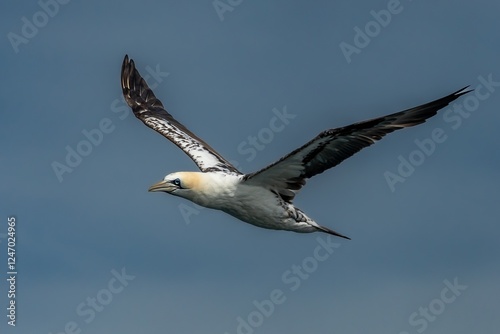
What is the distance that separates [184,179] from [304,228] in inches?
164

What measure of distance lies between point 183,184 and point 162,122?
31.4ft

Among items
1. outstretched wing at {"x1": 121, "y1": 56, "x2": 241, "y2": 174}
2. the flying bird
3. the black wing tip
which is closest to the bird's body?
the flying bird

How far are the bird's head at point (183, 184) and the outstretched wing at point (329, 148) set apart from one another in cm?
162

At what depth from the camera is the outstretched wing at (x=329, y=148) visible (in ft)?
97.9

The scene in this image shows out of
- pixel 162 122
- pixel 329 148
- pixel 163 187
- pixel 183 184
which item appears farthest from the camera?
pixel 162 122

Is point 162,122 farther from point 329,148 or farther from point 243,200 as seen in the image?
point 329,148

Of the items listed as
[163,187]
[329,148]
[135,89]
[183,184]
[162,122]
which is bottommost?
[329,148]

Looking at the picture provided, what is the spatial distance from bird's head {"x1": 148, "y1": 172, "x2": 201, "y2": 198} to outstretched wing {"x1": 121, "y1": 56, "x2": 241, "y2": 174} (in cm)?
290

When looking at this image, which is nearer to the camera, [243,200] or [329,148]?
[329,148]

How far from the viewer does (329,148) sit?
31.4 m

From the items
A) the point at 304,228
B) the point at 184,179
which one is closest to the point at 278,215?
the point at 304,228

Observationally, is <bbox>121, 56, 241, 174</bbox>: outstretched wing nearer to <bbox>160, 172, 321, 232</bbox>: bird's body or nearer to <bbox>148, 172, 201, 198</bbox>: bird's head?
<bbox>160, 172, 321, 232</bbox>: bird's body

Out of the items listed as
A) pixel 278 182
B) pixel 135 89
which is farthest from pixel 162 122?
pixel 278 182

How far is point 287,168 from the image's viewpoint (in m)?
32.7
